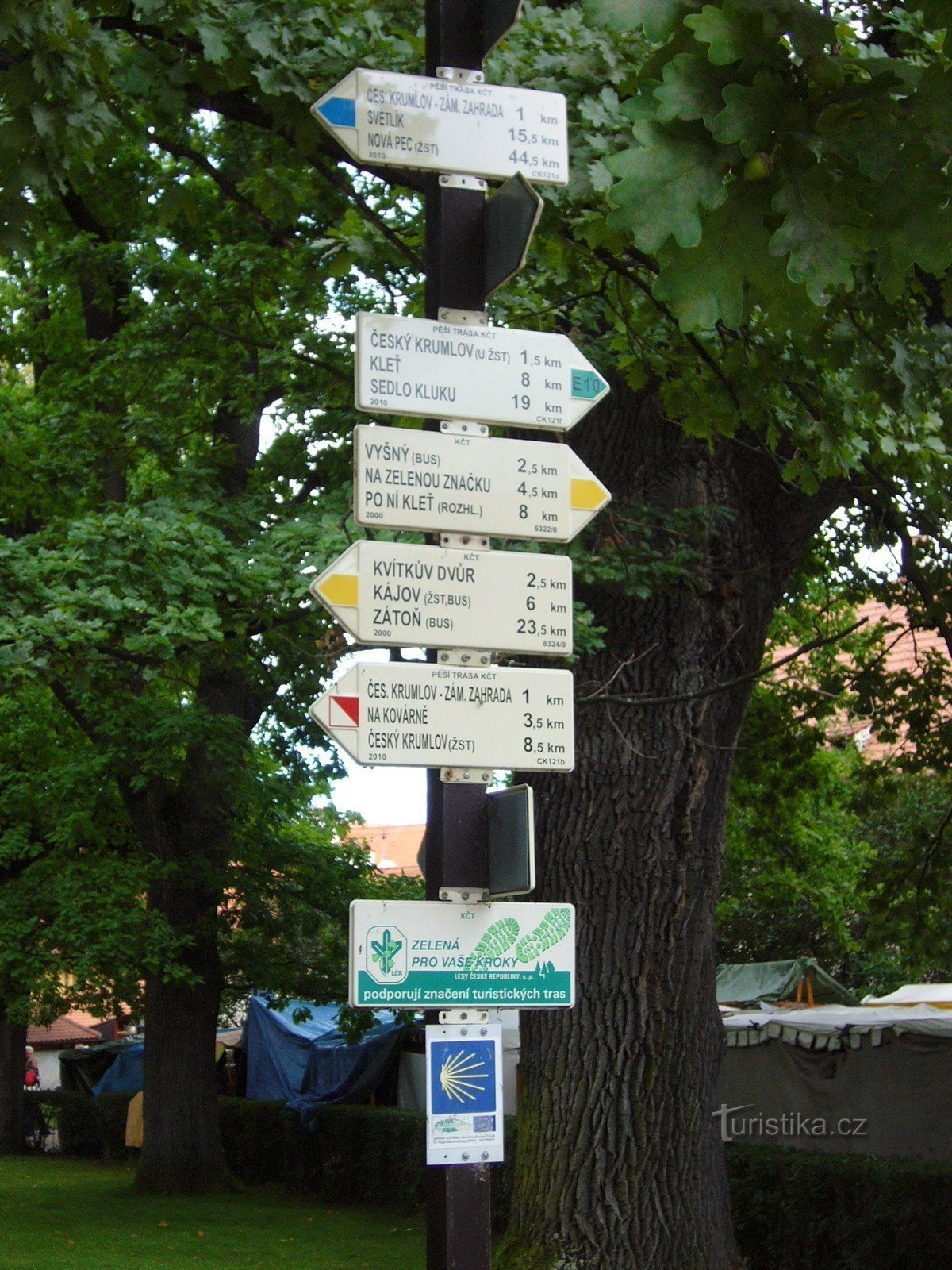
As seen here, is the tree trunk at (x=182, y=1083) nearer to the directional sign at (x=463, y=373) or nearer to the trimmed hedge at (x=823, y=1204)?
the trimmed hedge at (x=823, y=1204)

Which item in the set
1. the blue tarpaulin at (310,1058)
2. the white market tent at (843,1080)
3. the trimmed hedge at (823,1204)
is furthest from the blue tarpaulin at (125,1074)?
the white market tent at (843,1080)

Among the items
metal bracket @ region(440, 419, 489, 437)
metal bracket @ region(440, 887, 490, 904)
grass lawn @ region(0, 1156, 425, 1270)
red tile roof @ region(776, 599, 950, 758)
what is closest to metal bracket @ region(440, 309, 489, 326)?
metal bracket @ region(440, 419, 489, 437)

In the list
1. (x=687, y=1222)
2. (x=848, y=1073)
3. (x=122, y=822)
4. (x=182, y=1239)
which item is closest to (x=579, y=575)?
(x=687, y=1222)

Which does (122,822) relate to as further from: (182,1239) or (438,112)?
(438,112)

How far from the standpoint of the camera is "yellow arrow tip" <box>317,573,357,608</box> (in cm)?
391

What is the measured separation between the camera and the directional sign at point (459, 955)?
377 cm

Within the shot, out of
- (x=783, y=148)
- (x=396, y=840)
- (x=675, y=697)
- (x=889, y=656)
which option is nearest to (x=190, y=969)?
(x=675, y=697)

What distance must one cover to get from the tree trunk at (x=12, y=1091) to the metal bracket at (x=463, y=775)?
2644 centimetres

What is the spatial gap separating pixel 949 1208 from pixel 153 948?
756 cm

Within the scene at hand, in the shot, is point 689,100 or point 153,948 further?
point 153,948

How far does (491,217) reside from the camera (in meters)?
4.27

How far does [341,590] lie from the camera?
12.9 feet

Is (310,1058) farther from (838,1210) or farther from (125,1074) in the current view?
(838,1210)

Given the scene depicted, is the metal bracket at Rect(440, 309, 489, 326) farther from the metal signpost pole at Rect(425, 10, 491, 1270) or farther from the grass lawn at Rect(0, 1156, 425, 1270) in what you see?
the grass lawn at Rect(0, 1156, 425, 1270)
